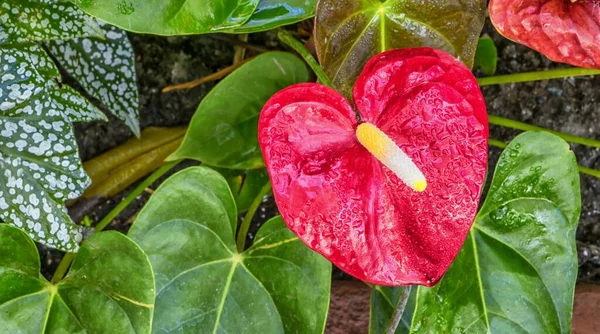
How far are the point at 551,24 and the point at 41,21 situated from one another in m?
0.66

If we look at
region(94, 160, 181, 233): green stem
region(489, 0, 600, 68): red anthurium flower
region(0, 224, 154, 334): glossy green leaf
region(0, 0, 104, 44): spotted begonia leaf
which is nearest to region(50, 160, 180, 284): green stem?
region(94, 160, 181, 233): green stem

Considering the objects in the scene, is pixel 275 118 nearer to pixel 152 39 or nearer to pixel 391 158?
pixel 391 158

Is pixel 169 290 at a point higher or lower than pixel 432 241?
lower

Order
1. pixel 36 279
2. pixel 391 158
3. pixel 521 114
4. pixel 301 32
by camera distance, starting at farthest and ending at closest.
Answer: pixel 521 114 → pixel 301 32 → pixel 36 279 → pixel 391 158

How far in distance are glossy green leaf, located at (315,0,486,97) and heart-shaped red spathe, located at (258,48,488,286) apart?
0.11m

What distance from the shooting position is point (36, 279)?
0.95 metres

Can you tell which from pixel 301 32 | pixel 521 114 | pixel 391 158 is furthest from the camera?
pixel 521 114

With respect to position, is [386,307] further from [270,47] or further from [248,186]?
[270,47]

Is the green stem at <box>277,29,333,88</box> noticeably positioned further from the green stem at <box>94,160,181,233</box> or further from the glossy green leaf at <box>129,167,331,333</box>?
the green stem at <box>94,160,181,233</box>

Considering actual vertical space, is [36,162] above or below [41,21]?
below

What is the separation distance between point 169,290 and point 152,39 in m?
0.57

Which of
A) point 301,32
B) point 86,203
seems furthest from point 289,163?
point 86,203

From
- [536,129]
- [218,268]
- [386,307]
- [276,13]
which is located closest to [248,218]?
[218,268]

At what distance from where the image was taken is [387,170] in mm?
788
